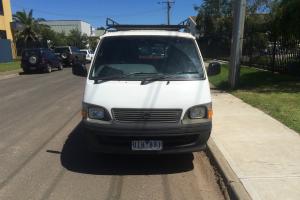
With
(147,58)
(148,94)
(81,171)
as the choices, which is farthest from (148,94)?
(81,171)

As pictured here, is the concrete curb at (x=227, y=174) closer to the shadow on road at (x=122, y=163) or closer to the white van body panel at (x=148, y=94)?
the shadow on road at (x=122, y=163)

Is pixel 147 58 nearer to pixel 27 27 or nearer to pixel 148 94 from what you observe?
pixel 148 94

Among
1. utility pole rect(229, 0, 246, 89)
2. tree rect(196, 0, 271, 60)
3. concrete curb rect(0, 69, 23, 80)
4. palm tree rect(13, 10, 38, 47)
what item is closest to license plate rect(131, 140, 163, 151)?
utility pole rect(229, 0, 246, 89)

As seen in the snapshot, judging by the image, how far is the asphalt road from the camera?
517 centimetres

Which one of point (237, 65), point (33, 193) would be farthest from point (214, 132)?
point (237, 65)

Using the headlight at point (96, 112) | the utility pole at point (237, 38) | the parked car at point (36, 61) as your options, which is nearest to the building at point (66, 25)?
the parked car at point (36, 61)

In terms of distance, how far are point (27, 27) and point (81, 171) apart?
57.9 m

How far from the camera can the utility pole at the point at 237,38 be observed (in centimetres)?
1404

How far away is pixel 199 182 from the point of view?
559 cm

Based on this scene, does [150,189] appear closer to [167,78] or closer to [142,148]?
[142,148]

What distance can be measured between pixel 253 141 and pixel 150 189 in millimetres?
2369

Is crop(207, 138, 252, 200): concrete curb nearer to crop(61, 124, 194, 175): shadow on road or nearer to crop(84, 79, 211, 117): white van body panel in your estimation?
crop(61, 124, 194, 175): shadow on road

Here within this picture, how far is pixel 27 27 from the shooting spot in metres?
60.3

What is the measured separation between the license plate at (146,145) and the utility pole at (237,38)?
9.06m
